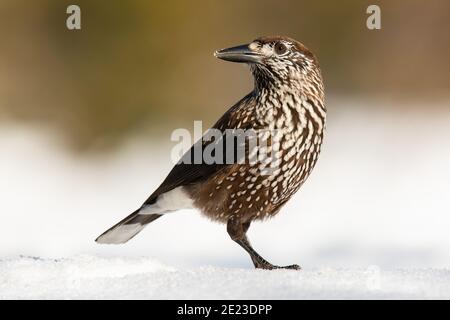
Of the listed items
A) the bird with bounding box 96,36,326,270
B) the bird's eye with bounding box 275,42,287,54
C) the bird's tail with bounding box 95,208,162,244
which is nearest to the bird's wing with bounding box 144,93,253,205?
the bird with bounding box 96,36,326,270

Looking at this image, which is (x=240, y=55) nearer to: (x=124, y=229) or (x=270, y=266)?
(x=270, y=266)

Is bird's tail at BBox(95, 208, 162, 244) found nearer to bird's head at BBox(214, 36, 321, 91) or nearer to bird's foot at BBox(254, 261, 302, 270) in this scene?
bird's foot at BBox(254, 261, 302, 270)

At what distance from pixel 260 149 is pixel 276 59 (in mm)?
691

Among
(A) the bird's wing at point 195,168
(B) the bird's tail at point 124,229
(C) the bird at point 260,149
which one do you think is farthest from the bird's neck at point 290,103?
(B) the bird's tail at point 124,229

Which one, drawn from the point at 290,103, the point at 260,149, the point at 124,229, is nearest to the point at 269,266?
the point at 260,149

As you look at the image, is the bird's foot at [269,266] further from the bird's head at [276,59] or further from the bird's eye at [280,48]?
the bird's eye at [280,48]

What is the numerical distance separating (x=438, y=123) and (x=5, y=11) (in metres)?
6.49

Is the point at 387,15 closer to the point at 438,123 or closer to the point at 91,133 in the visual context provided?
the point at 438,123

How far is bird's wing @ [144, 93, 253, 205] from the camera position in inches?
227

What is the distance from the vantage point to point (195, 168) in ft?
19.4

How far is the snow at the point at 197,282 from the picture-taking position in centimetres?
473

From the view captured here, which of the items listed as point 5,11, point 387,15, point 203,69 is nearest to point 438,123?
point 387,15

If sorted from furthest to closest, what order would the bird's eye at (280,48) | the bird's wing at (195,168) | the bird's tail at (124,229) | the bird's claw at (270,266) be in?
the bird's tail at (124,229), the bird's eye at (280,48), the bird's wing at (195,168), the bird's claw at (270,266)

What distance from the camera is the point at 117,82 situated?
13.1 m
